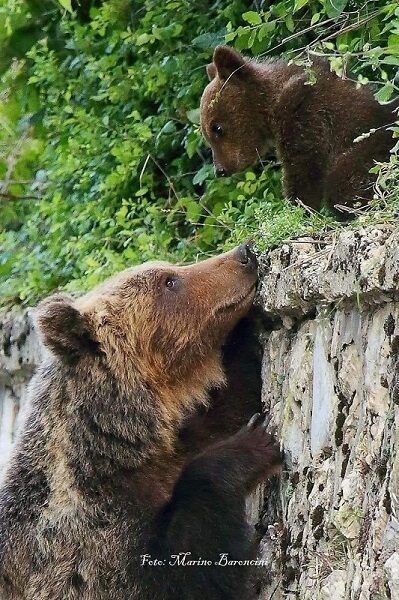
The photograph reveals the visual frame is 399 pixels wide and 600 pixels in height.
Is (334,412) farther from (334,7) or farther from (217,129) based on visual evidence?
(217,129)

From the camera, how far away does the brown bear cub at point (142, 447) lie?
A: 4211mm

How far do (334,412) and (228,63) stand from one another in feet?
10.8

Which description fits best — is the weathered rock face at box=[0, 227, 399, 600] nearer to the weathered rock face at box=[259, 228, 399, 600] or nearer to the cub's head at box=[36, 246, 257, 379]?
the weathered rock face at box=[259, 228, 399, 600]

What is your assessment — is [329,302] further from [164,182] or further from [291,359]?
[164,182]

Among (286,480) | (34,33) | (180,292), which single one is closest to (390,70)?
(180,292)

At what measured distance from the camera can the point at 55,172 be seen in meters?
8.56

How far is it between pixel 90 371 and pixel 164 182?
3.41m

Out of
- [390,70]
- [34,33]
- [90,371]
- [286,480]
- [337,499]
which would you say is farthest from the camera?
[34,33]

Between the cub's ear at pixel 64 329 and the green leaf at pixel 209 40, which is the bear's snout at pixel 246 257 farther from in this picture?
the green leaf at pixel 209 40

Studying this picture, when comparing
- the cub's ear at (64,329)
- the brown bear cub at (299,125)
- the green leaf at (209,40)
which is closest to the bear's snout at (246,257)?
the brown bear cub at (299,125)

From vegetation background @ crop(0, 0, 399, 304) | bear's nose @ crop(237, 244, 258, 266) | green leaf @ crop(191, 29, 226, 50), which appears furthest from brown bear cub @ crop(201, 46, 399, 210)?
bear's nose @ crop(237, 244, 258, 266)

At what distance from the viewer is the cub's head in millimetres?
4660

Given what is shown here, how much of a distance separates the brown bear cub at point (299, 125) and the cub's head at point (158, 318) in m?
0.67

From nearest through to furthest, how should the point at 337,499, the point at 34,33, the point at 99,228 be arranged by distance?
the point at 337,499 → the point at 99,228 → the point at 34,33
